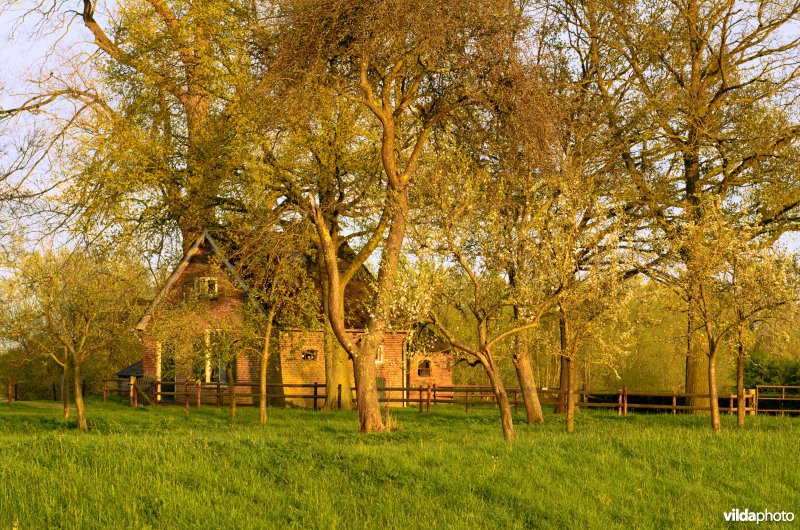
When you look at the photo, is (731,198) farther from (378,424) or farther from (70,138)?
(70,138)

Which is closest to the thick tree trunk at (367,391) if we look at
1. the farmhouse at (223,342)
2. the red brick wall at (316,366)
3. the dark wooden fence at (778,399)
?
the farmhouse at (223,342)

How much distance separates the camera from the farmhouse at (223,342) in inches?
1179

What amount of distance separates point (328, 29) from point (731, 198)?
1551 cm

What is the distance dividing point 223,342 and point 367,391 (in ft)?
28.6

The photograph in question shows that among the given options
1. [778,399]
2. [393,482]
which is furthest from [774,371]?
[393,482]

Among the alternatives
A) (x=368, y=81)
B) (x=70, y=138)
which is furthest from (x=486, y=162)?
(x=70, y=138)

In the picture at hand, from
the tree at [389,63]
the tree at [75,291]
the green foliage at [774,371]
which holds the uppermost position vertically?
the tree at [389,63]

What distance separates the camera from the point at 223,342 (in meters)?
29.6

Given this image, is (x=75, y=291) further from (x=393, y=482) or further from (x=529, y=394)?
(x=393, y=482)

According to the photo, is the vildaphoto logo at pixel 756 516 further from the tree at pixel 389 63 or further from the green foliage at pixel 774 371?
the green foliage at pixel 774 371

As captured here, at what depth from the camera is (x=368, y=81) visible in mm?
22578

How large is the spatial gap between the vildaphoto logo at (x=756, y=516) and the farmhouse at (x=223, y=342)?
8.93m

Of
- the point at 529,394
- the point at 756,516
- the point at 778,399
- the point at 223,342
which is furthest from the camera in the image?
the point at 778,399

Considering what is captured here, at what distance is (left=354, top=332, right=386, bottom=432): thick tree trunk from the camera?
73.7 feet
